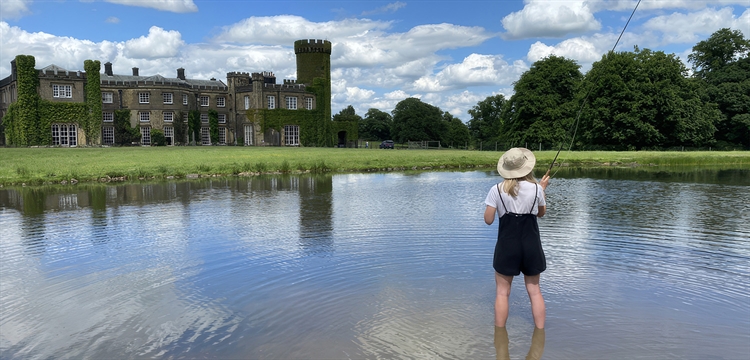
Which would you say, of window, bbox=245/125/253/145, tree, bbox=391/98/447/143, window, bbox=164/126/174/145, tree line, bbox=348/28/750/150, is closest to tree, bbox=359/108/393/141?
tree, bbox=391/98/447/143

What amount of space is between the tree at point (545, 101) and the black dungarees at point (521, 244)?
61.6 meters

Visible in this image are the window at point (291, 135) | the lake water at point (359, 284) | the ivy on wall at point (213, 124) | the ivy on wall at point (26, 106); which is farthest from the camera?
the ivy on wall at point (213, 124)

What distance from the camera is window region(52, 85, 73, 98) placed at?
59938 mm

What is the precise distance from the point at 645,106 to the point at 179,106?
52.6m

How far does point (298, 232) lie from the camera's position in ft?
41.7

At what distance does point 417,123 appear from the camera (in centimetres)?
11156

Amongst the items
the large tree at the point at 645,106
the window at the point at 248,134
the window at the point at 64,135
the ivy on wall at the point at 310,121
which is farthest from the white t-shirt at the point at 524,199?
the window at the point at 248,134

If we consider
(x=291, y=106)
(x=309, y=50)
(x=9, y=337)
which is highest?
(x=309, y=50)

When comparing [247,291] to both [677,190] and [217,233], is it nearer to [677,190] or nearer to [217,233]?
[217,233]

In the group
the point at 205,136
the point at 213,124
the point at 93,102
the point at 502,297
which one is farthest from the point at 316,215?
the point at 205,136

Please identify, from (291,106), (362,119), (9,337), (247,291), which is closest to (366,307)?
(247,291)

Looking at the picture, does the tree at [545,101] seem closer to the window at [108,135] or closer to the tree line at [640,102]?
the tree line at [640,102]

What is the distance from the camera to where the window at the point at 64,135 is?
60.1 meters

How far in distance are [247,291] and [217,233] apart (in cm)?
504
